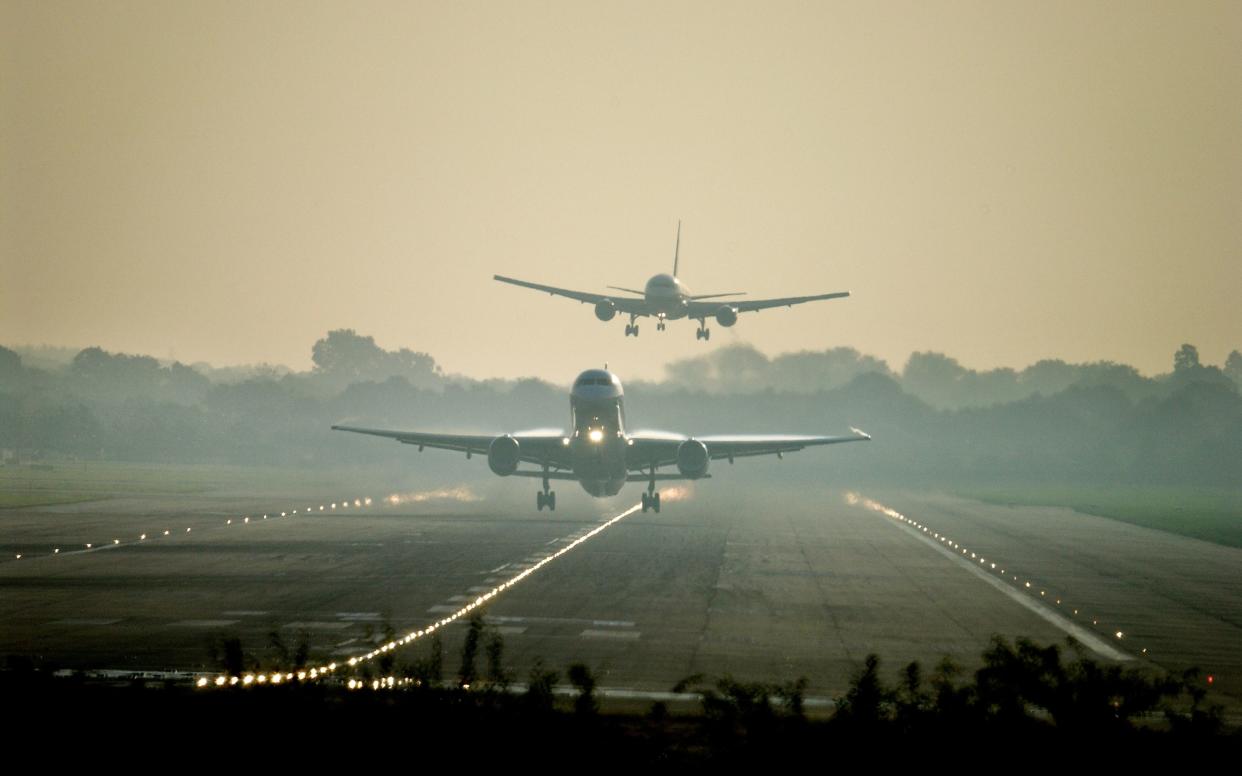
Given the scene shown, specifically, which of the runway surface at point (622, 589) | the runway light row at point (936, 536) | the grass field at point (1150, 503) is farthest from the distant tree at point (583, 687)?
the grass field at point (1150, 503)

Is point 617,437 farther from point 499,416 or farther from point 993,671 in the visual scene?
point 499,416

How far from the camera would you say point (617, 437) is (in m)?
58.4

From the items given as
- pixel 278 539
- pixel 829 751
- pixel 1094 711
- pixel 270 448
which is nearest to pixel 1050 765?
pixel 1094 711

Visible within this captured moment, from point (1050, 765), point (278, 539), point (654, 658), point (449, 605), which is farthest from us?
point (278, 539)

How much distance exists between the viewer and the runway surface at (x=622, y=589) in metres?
27.3

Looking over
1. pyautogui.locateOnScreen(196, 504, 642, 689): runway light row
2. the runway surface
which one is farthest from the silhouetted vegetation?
the runway surface

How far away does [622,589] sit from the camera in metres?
38.4

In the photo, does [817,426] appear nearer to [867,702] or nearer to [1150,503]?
[1150,503]

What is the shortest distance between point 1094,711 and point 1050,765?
1211mm

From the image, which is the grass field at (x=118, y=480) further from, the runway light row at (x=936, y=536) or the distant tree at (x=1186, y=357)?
the distant tree at (x=1186, y=357)

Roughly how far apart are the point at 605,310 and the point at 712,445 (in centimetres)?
1952

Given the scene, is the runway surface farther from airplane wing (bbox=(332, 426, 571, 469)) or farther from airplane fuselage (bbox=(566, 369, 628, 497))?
airplane fuselage (bbox=(566, 369, 628, 497))

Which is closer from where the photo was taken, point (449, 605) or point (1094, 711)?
point (1094, 711)

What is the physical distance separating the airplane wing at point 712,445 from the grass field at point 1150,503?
19.4m
